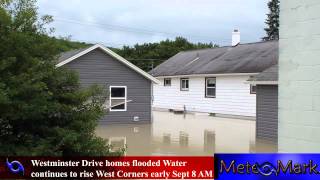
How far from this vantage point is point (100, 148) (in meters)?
7.30

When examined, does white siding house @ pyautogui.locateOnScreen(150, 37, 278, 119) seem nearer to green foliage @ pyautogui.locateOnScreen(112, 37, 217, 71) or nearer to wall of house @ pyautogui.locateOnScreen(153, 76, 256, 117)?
wall of house @ pyautogui.locateOnScreen(153, 76, 256, 117)

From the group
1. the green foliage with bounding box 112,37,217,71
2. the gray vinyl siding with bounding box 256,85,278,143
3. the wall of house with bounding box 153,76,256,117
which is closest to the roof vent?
the wall of house with bounding box 153,76,256,117

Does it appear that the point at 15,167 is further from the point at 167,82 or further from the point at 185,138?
the point at 167,82

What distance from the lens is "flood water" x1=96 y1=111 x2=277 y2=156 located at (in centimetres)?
1530

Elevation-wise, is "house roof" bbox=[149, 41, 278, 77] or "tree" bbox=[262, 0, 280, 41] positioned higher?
"tree" bbox=[262, 0, 280, 41]

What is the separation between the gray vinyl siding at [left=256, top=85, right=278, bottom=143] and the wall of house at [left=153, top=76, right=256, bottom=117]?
279 inches

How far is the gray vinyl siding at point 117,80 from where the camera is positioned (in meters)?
24.5

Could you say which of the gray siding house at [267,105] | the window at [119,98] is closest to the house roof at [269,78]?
the gray siding house at [267,105]

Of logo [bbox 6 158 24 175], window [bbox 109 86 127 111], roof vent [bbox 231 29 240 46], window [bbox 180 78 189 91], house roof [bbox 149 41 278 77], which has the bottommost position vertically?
logo [bbox 6 158 24 175]

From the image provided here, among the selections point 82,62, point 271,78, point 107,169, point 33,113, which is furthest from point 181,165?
point 82,62

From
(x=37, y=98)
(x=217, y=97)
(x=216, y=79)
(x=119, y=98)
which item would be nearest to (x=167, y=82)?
(x=216, y=79)

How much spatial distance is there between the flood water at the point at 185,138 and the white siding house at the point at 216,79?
12.1ft

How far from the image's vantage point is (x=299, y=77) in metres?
4.24

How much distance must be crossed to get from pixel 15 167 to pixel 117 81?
1898 centimetres
